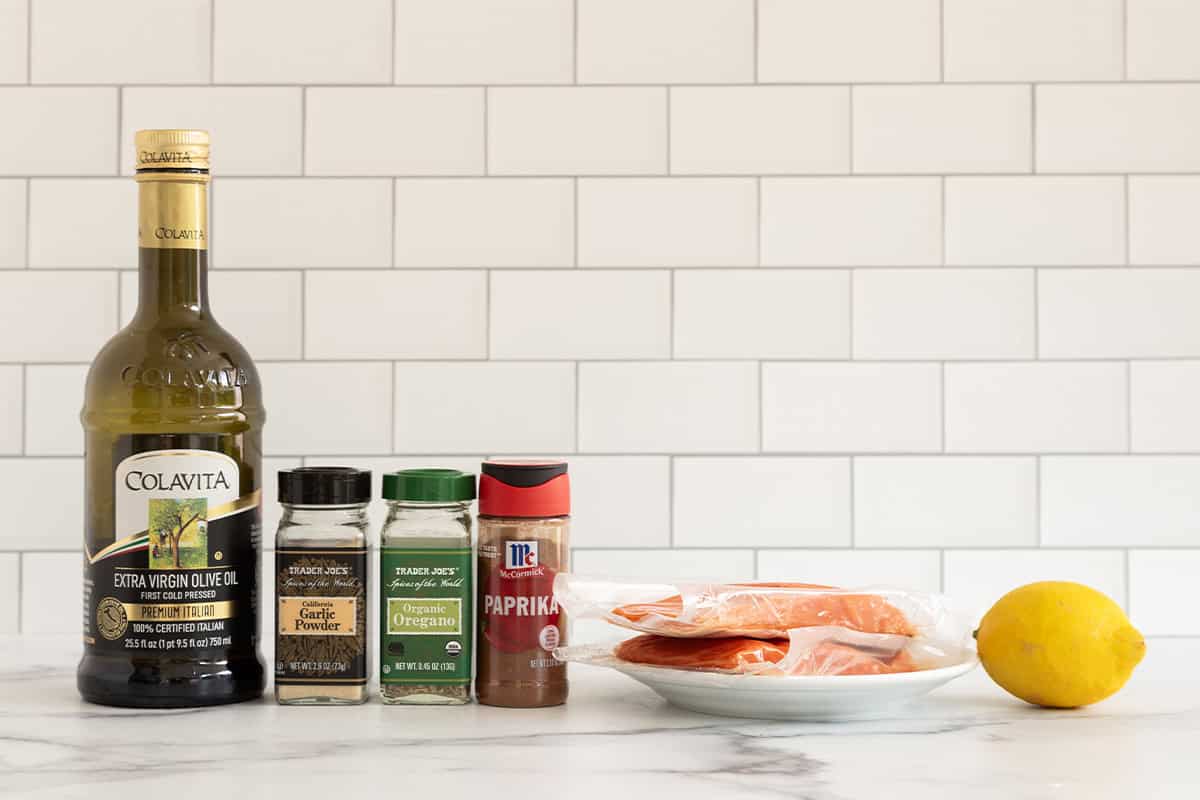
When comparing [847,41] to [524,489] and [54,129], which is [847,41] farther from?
[54,129]

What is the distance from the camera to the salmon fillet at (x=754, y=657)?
83 cm

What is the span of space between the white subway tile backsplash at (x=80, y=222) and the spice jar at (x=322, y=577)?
1.69ft

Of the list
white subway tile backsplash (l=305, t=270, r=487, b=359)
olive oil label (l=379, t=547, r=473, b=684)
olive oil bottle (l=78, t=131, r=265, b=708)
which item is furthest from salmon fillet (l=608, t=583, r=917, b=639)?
white subway tile backsplash (l=305, t=270, r=487, b=359)

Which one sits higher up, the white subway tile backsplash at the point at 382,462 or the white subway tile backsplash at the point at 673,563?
the white subway tile backsplash at the point at 382,462

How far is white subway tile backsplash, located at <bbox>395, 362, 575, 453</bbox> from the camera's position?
1262mm

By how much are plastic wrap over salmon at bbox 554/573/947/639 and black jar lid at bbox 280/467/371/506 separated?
15 centimetres

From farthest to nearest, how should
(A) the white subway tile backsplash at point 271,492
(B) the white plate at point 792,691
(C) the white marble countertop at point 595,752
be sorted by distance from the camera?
(A) the white subway tile backsplash at point 271,492, (B) the white plate at point 792,691, (C) the white marble countertop at point 595,752

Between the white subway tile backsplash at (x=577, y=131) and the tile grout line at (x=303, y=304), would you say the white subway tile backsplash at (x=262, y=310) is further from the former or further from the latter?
the white subway tile backsplash at (x=577, y=131)

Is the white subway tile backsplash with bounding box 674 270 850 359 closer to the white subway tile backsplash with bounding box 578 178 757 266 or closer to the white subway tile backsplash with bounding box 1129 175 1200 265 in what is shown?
the white subway tile backsplash with bounding box 578 178 757 266

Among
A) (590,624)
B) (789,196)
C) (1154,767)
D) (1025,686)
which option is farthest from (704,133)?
(1154,767)

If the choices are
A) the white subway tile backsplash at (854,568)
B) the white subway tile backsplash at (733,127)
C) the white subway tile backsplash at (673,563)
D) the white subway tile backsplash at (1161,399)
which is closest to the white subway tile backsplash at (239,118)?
the white subway tile backsplash at (733,127)

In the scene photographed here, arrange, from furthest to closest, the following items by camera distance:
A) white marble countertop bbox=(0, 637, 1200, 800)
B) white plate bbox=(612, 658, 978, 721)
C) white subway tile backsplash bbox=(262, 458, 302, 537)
Result: white subway tile backsplash bbox=(262, 458, 302, 537) < white plate bbox=(612, 658, 978, 721) < white marble countertop bbox=(0, 637, 1200, 800)

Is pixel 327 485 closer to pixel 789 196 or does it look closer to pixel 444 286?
pixel 444 286

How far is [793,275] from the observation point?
127 centimetres
